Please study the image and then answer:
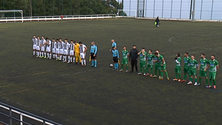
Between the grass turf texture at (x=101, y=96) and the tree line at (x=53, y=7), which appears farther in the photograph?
the tree line at (x=53, y=7)

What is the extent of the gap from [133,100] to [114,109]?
4.82 feet

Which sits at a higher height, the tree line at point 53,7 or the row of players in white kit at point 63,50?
the tree line at point 53,7

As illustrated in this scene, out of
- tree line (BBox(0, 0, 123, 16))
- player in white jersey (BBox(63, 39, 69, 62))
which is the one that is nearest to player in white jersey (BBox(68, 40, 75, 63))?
player in white jersey (BBox(63, 39, 69, 62))

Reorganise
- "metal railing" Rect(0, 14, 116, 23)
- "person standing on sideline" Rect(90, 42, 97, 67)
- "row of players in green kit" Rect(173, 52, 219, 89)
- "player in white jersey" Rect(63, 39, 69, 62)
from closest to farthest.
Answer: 1. "row of players in green kit" Rect(173, 52, 219, 89)
2. "person standing on sideline" Rect(90, 42, 97, 67)
3. "player in white jersey" Rect(63, 39, 69, 62)
4. "metal railing" Rect(0, 14, 116, 23)

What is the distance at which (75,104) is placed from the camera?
Result: 12906 mm

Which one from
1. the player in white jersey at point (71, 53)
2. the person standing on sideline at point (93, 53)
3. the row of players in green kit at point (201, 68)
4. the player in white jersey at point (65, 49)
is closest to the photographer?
the row of players in green kit at point (201, 68)

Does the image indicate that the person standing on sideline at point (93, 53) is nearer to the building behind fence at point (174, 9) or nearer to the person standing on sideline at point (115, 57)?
the person standing on sideline at point (115, 57)

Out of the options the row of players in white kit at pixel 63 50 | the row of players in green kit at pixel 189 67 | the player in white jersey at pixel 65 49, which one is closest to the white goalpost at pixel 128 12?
the row of players in white kit at pixel 63 50

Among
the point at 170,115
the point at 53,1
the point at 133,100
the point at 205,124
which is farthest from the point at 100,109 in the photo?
the point at 53,1

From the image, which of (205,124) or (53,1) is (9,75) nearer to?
(205,124)

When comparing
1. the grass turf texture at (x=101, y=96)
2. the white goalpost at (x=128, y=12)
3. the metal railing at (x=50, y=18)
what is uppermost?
the white goalpost at (x=128, y=12)

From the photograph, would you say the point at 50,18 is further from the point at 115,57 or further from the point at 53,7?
the point at 115,57

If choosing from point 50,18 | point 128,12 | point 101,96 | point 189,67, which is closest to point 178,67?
point 189,67

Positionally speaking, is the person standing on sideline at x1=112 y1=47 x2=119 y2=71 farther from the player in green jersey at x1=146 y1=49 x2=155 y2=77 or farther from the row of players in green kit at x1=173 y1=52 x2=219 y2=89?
the row of players in green kit at x1=173 y1=52 x2=219 y2=89
